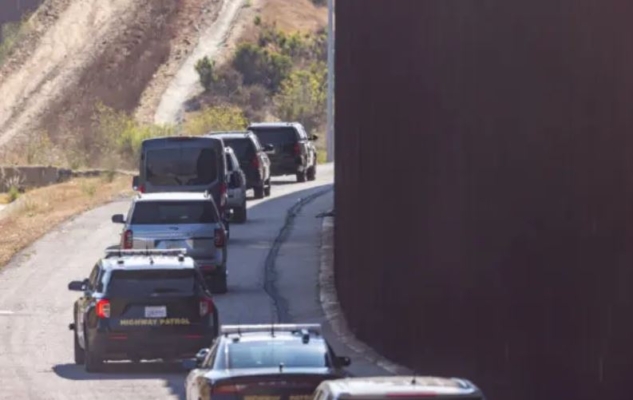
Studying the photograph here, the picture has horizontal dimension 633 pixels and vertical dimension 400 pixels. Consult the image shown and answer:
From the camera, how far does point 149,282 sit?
77.5 feet

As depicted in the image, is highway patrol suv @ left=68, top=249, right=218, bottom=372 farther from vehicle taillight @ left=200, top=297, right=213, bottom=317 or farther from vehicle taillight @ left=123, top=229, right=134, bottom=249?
vehicle taillight @ left=123, top=229, right=134, bottom=249

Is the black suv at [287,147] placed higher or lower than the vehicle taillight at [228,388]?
lower

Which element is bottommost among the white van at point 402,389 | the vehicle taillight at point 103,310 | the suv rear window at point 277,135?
the vehicle taillight at point 103,310

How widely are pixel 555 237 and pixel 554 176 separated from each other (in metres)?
0.58

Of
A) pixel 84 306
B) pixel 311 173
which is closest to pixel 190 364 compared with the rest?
pixel 84 306

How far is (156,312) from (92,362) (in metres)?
1.10

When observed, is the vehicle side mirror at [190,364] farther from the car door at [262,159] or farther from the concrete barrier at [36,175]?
the concrete barrier at [36,175]

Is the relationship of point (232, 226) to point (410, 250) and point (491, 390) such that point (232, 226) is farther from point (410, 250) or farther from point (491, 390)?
point (491, 390)

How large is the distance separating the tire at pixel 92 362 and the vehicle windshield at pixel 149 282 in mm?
858

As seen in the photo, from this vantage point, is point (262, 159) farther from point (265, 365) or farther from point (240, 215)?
point (265, 365)

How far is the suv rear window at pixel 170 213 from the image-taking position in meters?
31.0

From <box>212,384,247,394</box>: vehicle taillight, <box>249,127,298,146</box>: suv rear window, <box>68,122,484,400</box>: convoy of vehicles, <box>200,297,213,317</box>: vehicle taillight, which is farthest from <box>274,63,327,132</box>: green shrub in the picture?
<box>212,384,247,394</box>: vehicle taillight

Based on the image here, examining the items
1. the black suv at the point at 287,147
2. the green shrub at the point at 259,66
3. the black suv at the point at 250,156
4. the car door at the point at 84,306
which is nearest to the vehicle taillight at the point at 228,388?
the car door at the point at 84,306

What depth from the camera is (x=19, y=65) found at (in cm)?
8962
